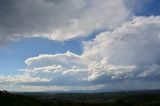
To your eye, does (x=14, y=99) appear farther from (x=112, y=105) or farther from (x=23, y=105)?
(x=112, y=105)

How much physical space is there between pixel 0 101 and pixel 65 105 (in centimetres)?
897

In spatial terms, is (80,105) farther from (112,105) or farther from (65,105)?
(112,105)

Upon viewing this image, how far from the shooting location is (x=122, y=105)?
45469 millimetres

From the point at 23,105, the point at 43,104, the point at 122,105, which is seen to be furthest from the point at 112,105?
the point at 23,105

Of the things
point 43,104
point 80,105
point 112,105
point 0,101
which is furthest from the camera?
point 112,105

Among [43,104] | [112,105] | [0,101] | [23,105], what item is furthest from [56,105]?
[112,105]

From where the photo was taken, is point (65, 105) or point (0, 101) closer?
point (0, 101)

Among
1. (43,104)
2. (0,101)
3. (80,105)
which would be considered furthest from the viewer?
(80,105)

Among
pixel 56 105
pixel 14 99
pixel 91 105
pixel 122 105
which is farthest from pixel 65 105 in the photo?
pixel 122 105

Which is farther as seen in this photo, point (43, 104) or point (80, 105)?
point (80, 105)

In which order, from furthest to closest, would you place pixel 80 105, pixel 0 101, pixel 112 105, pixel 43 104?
pixel 112 105, pixel 80 105, pixel 43 104, pixel 0 101

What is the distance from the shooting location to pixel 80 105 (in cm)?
4091

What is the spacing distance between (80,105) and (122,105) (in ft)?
26.1

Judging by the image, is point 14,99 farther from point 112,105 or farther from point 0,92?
point 112,105
